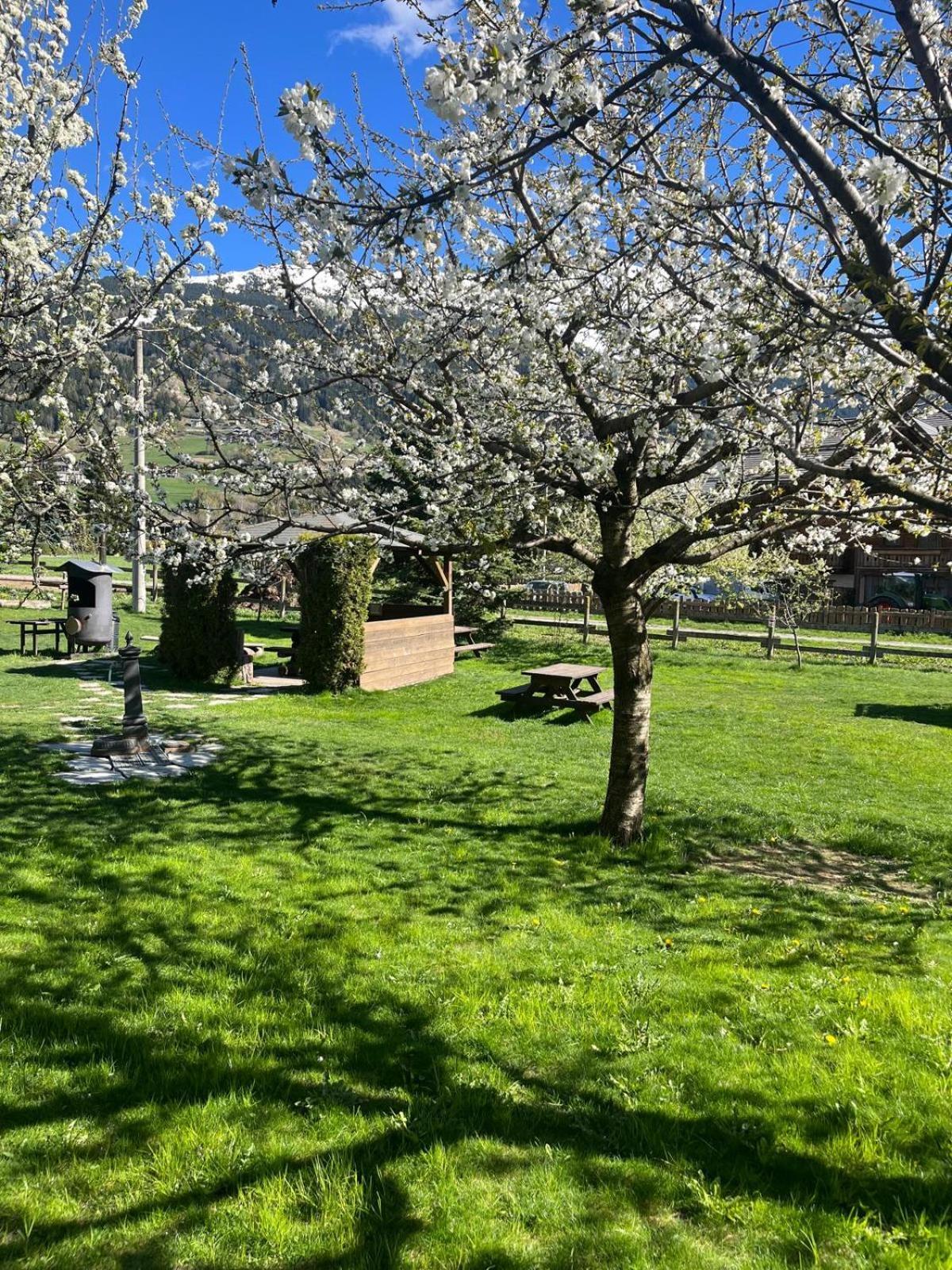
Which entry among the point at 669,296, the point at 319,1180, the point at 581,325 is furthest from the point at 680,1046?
the point at 669,296

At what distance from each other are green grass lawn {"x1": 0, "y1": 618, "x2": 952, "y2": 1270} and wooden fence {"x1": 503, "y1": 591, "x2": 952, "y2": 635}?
61.4 feet

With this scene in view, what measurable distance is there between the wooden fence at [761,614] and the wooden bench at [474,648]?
3.38 m

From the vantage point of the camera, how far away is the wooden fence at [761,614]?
28578 millimetres

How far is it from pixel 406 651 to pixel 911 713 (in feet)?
31.9

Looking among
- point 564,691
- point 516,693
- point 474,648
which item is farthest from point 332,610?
point 474,648

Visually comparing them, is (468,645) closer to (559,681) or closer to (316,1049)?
(559,681)

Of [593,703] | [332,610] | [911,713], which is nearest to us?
[593,703]

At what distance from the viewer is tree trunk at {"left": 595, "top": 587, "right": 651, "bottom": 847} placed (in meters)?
6.94

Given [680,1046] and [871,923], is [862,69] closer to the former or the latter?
[680,1046]

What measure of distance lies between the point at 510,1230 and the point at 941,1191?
152 cm

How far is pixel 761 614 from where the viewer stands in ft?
82.1

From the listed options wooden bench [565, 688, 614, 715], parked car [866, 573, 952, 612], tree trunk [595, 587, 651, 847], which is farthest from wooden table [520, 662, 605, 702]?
parked car [866, 573, 952, 612]

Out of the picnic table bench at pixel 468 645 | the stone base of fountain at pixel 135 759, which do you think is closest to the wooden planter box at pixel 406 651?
the picnic table bench at pixel 468 645

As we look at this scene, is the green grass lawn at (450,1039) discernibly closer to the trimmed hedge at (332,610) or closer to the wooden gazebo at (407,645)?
the trimmed hedge at (332,610)
